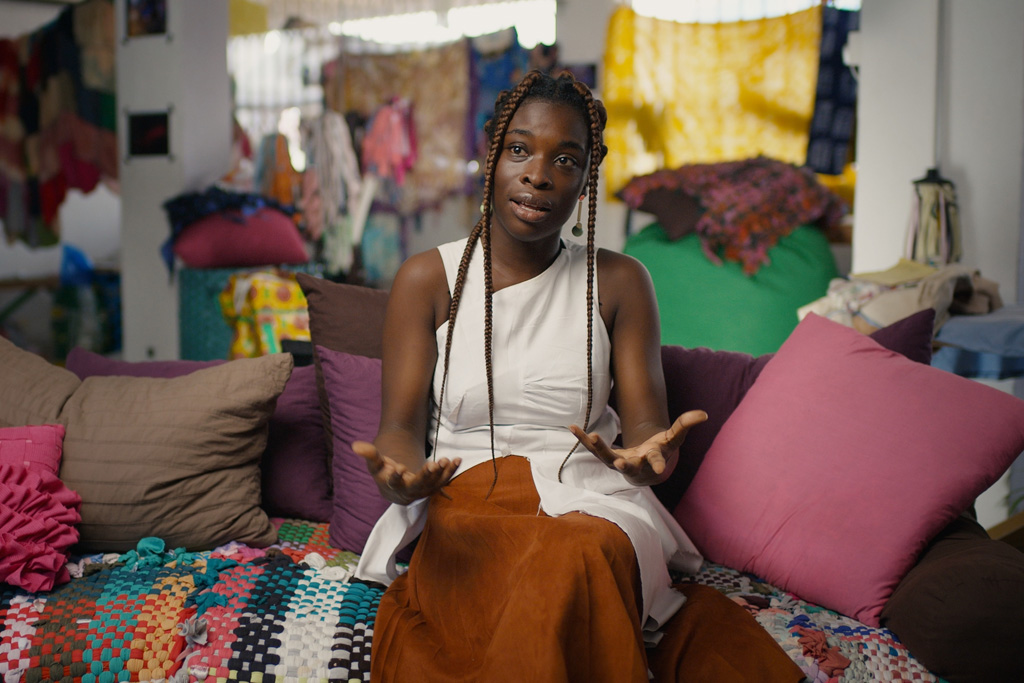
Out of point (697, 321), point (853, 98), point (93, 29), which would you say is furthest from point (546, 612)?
point (93, 29)

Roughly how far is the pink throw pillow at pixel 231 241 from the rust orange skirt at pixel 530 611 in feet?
10.8

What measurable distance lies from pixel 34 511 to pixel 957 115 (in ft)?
12.7

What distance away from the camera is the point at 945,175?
11.9 feet

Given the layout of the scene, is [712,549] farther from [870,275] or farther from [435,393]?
[870,275]

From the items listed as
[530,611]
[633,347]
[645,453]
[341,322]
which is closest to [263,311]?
[341,322]

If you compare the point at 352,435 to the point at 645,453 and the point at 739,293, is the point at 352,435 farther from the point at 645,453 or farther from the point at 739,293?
the point at 739,293

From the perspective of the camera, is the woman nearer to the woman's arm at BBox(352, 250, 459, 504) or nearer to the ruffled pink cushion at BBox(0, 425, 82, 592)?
the woman's arm at BBox(352, 250, 459, 504)

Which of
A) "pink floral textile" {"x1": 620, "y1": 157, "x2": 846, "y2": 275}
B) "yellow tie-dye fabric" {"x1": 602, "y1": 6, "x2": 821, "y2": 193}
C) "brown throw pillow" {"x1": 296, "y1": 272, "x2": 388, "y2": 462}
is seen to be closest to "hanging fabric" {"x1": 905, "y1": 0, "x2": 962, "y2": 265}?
"pink floral textile" {"x1": 620, "y1": 157, "x2": 846, "y2": 275}

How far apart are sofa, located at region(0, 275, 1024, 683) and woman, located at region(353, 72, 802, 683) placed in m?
0.17

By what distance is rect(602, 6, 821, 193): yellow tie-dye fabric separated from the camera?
436cm

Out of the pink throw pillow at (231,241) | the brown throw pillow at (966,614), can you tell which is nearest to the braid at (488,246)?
the brown throw pillow at (966,614)

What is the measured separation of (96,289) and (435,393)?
17.8 ft

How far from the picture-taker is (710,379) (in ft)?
6.22

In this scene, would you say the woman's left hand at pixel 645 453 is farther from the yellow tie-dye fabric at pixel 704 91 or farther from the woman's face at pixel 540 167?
the yellow tie-dye fabric at pixel 704 91
